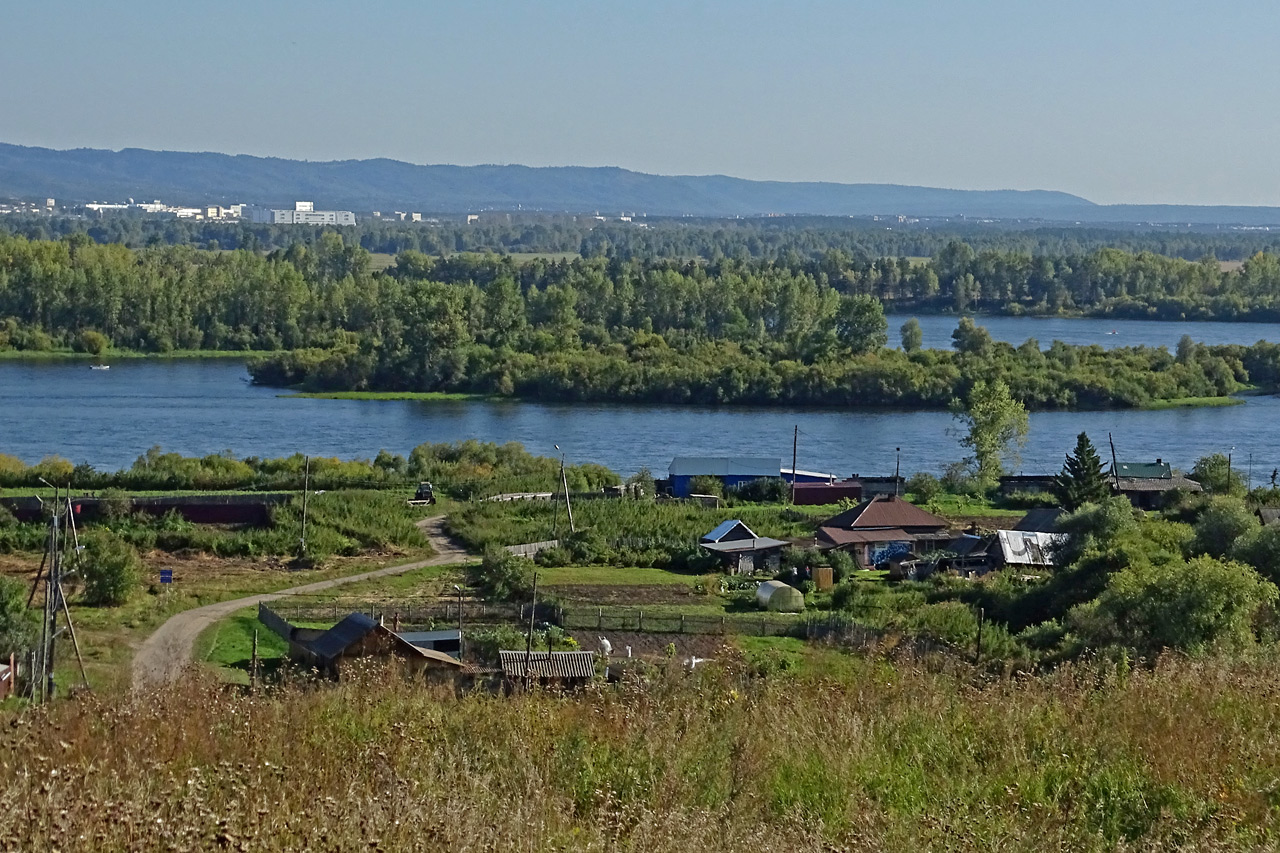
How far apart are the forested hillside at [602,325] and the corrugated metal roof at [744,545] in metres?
12.7

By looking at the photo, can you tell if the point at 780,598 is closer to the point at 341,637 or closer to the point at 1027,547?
the point at 1027,547

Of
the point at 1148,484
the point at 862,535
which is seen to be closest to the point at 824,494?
the point at 862,535

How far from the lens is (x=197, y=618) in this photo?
357 inches

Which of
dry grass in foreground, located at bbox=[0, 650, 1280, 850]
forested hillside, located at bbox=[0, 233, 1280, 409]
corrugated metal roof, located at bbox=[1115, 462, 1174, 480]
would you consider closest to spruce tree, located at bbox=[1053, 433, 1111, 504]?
corrugated metal roof, located at bbox=[1115, 462, 1174, 480]

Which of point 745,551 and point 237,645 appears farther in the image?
point 745,551

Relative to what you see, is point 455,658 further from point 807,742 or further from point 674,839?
point 674,839

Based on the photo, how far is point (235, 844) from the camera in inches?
67.2

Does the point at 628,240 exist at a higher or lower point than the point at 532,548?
higher

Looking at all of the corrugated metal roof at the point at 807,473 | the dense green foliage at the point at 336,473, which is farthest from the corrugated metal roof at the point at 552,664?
the corrugated metal roof at the point at 807,473

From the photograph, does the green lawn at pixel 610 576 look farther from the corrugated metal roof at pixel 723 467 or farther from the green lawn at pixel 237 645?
the corrugated metal roof at pixel 723 467

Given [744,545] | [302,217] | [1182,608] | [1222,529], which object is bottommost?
[744,545]

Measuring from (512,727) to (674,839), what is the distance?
2.30ft

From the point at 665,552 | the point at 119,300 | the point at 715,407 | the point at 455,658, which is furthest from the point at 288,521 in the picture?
the point at 119,300

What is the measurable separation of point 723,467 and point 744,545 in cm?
351
